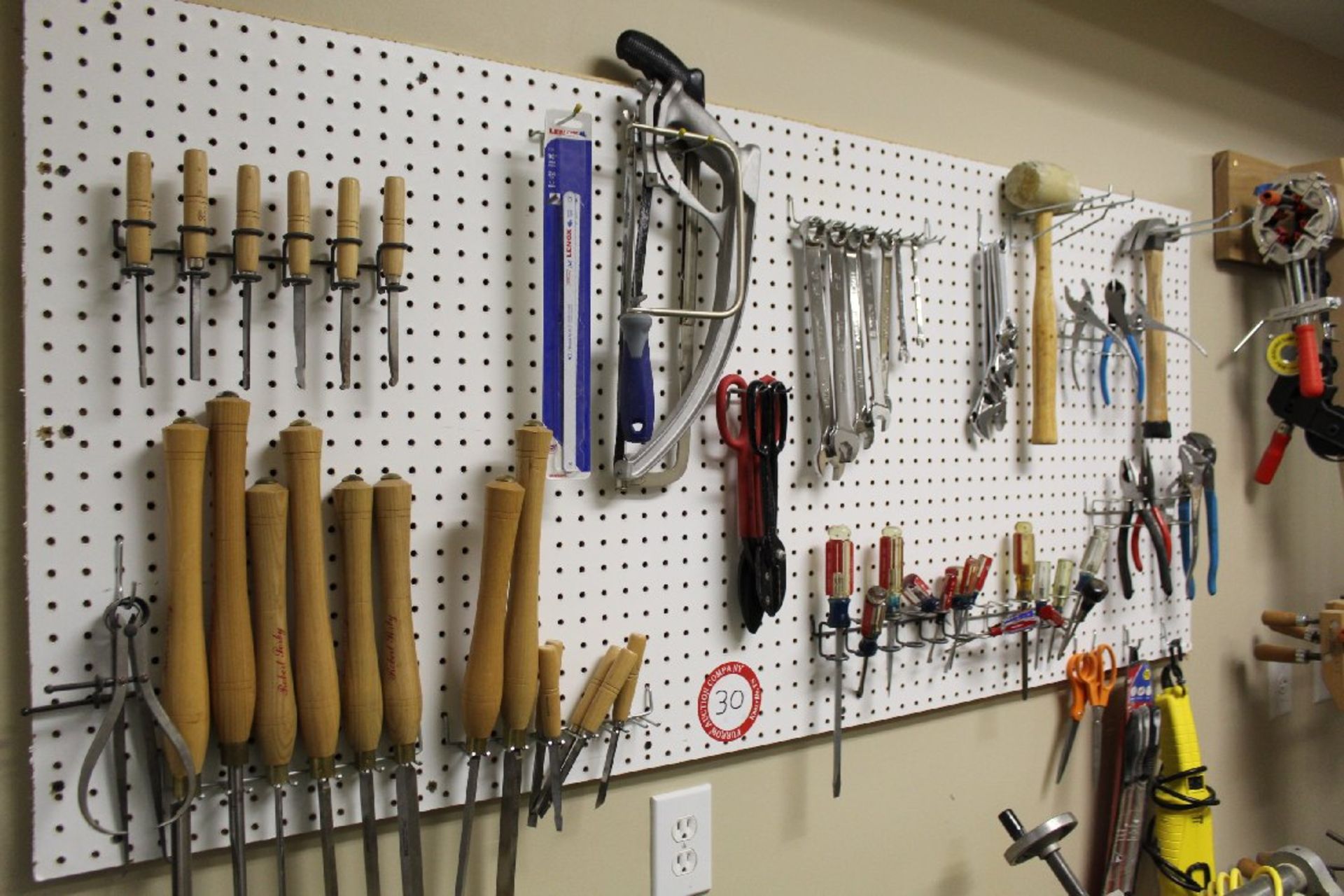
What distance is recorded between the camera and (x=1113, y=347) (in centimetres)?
141

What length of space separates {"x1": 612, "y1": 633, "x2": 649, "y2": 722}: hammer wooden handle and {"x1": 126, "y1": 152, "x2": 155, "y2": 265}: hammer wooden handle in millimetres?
593

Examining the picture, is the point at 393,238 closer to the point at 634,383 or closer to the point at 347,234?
the point at 347,234

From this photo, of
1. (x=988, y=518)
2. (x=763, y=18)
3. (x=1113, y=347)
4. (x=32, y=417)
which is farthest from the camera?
(x=1113, y=347)

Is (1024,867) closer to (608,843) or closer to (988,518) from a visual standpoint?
(988,518)

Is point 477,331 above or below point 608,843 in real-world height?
above

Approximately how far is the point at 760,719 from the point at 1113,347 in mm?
880

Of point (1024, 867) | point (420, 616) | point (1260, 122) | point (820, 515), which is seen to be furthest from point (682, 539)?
point (1260, 122)

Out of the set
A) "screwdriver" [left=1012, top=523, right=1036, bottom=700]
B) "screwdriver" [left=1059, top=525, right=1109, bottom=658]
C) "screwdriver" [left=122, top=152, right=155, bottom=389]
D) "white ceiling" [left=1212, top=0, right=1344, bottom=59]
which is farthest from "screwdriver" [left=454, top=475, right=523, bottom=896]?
"white ceiling" [left=1212, top=0, right=1344, bottom=59]

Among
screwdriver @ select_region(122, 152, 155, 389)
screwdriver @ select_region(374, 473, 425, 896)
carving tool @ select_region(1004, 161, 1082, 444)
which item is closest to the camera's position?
screwdriver @ select_region(122, 152, 155, 389)

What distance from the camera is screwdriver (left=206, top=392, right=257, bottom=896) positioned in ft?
2.38

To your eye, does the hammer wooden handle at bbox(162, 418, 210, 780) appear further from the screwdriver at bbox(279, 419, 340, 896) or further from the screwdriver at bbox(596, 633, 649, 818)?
the screwdriver at bbox(596, 633, 649, 818)

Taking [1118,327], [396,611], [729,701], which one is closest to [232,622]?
[396,611]

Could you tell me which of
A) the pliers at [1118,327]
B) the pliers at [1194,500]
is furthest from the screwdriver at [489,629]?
the pliers at [1194,500]

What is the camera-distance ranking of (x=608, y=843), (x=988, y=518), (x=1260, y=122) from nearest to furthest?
(x=608, y=843)
(x=988, y=518)
(x=1260, y=122)
